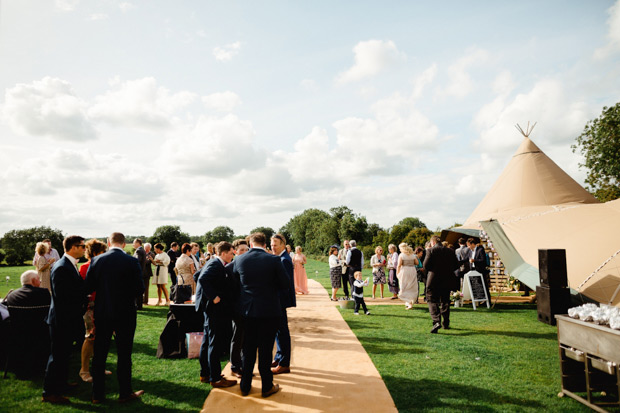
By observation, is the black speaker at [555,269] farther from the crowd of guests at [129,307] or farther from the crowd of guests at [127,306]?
the crowd of guests at [127,306]

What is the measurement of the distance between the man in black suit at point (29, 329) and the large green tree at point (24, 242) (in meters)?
53.3

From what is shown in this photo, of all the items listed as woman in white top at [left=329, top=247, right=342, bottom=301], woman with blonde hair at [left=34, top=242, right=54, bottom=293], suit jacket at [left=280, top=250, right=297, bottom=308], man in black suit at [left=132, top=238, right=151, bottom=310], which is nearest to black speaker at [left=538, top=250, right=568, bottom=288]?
suit jacket at [left=280, top=250, right=297, bottom=308]

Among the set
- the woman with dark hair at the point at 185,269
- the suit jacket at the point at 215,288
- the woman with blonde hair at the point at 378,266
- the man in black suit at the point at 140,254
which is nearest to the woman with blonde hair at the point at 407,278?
the woman with blonde hair at the point at 378,266

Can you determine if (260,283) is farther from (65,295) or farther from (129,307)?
(65,295)

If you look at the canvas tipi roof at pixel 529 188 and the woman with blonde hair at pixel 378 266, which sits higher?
the canvas tipi roof at pixel 529 188

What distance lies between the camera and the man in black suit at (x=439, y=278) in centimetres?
807

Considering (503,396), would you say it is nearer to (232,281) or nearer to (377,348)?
(377,348)

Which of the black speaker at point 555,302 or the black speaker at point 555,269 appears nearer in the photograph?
the black speaker at point 555,302

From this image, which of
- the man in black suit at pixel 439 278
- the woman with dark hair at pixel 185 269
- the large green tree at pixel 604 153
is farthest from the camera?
the large green tree at pixel 604 153

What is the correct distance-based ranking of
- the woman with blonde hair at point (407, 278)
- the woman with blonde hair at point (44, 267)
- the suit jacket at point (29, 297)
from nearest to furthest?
1. the suit jacket at point (29, 297)
2. the woman with blonde hair at point (44, 267)
3. the woman with blonde hair at point (407, 278)

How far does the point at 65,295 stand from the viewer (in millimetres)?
4492

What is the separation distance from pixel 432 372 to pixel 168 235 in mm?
91006

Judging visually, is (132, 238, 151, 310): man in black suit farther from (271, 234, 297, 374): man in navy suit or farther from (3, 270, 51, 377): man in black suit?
(271, 234, 297, 374): man in navy suit

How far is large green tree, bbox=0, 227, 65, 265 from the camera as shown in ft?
153
